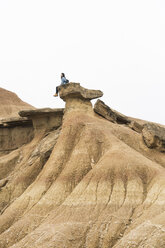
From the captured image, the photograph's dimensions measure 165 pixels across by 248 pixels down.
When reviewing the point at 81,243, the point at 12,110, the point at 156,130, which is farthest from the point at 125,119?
the point at 12,110

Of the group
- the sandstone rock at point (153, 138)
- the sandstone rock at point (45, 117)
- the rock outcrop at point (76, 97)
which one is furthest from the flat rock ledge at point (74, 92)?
the sandstone rock at point (153, 138)

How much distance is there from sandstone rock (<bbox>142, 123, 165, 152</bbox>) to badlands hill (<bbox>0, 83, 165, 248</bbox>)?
0.19 feet

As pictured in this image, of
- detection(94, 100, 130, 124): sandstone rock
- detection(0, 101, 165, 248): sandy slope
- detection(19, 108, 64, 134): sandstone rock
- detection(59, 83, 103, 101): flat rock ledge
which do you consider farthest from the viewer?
detection(19, 108, 64, 134): sandstone rock

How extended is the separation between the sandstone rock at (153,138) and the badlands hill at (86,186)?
2.3 inches

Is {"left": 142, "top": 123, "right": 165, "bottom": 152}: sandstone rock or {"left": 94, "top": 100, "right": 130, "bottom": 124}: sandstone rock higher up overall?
{"left": 94, "top": 100, "right": 130, "bottom": 124}: sandstone rock

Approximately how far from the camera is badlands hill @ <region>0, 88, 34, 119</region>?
1729 inches

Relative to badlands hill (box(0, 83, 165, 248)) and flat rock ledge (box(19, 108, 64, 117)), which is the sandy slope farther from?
flat rock ledge (box(19, 108, 64, 117))

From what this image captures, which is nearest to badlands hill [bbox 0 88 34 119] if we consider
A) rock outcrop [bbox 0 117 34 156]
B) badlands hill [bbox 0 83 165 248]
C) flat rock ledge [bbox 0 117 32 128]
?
rock outcrop [bbox 0 117 34 156]

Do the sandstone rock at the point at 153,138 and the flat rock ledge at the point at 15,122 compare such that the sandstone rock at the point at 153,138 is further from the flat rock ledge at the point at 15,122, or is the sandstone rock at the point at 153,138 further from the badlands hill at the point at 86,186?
the flat rock ledge at the point at 15,122

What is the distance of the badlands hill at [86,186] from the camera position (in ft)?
54.2

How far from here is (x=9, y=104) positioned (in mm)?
46156

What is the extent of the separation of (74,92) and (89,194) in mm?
8623

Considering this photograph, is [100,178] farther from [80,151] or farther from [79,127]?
[79,127]

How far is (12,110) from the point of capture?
1761 inches
